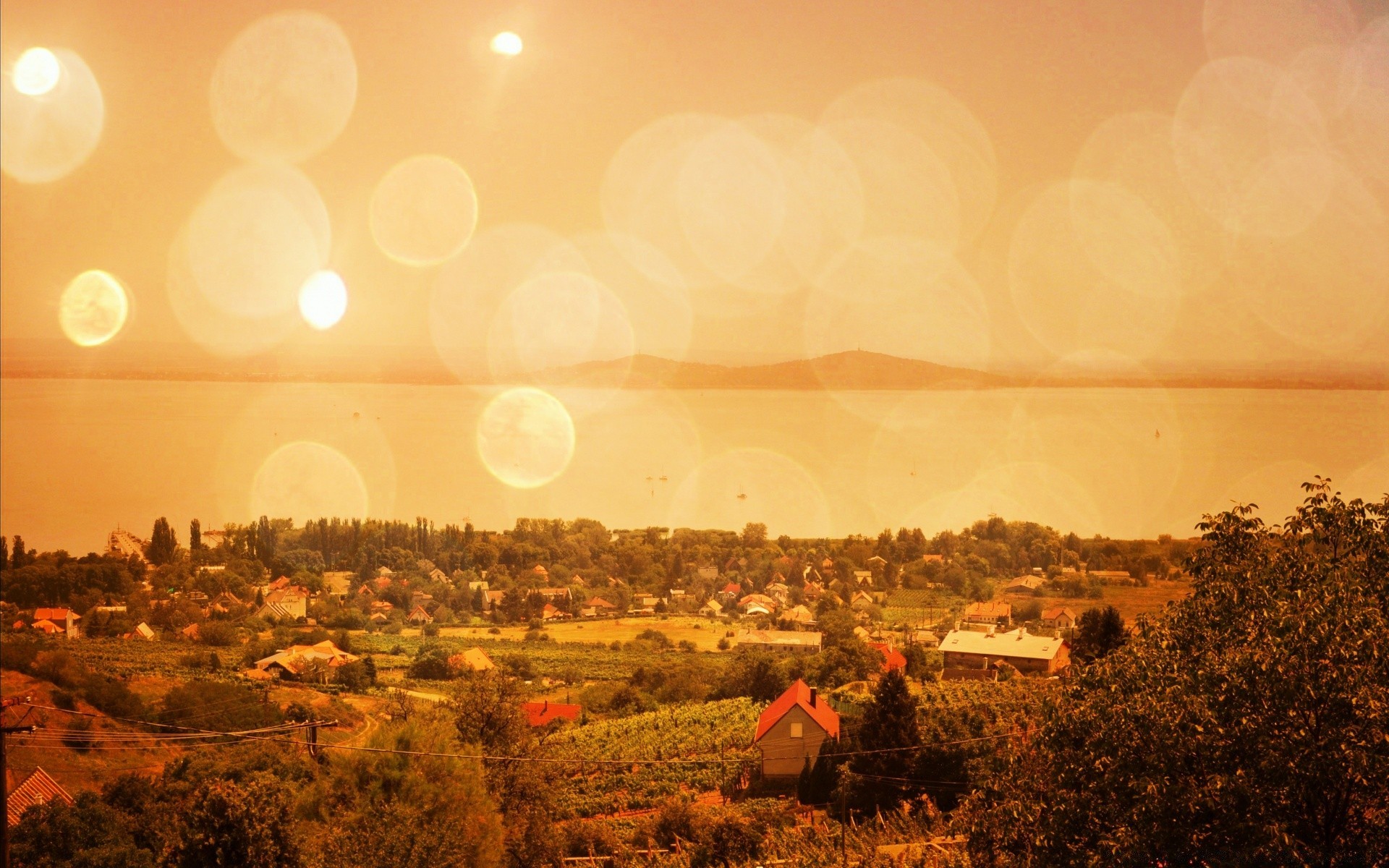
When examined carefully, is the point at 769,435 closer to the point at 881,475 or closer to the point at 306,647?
the point at 881,475

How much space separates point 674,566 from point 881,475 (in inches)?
174

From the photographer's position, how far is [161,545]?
15805 mm

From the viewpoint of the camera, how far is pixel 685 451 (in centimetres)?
1681

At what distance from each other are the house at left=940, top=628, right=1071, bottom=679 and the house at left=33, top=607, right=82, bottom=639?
548 inches

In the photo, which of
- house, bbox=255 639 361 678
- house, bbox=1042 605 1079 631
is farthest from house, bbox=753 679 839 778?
house, bbox=255 639 361 678

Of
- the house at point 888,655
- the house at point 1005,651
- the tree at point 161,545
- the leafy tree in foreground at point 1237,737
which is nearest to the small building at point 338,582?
the tree at point 161,545

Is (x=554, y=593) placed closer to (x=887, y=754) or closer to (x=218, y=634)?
(x=218, y=634)

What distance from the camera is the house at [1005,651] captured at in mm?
12648

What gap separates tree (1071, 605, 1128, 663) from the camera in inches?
391

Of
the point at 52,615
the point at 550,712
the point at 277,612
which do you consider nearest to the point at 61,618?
the point at 52,615

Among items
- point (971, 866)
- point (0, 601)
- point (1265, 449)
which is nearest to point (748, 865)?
point (971, 866)

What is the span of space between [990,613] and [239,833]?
39.5 ft

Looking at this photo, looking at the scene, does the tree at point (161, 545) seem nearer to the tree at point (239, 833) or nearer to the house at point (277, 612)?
the house at point (277, 612)

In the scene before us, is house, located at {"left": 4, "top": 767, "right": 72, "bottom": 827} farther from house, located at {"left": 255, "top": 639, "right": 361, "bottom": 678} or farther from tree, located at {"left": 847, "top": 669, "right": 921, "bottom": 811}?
tree, located at {"left": 847, "top": 669, "right": 921, "bottom": 811}
